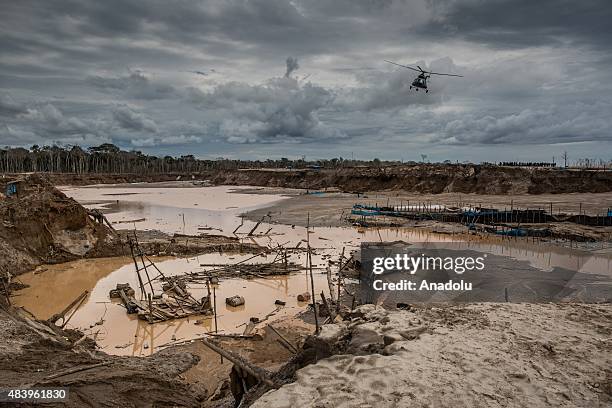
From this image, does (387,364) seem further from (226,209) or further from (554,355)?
(226,209)

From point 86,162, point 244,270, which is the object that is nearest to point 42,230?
point 244,270

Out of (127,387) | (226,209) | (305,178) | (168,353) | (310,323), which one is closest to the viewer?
(127,387)

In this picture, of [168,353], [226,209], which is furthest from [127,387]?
[226,209]

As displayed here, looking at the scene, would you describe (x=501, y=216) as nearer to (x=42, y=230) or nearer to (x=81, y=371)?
(x=42, y=230)

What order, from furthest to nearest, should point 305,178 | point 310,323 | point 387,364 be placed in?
1. point 305,178
2. point 310,323
3. point 387,364

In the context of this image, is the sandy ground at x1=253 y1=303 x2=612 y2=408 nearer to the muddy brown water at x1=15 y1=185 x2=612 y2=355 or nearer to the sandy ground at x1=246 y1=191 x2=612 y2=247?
the muddy brown water at x1=15 y1=185 x2=612 y2=355
